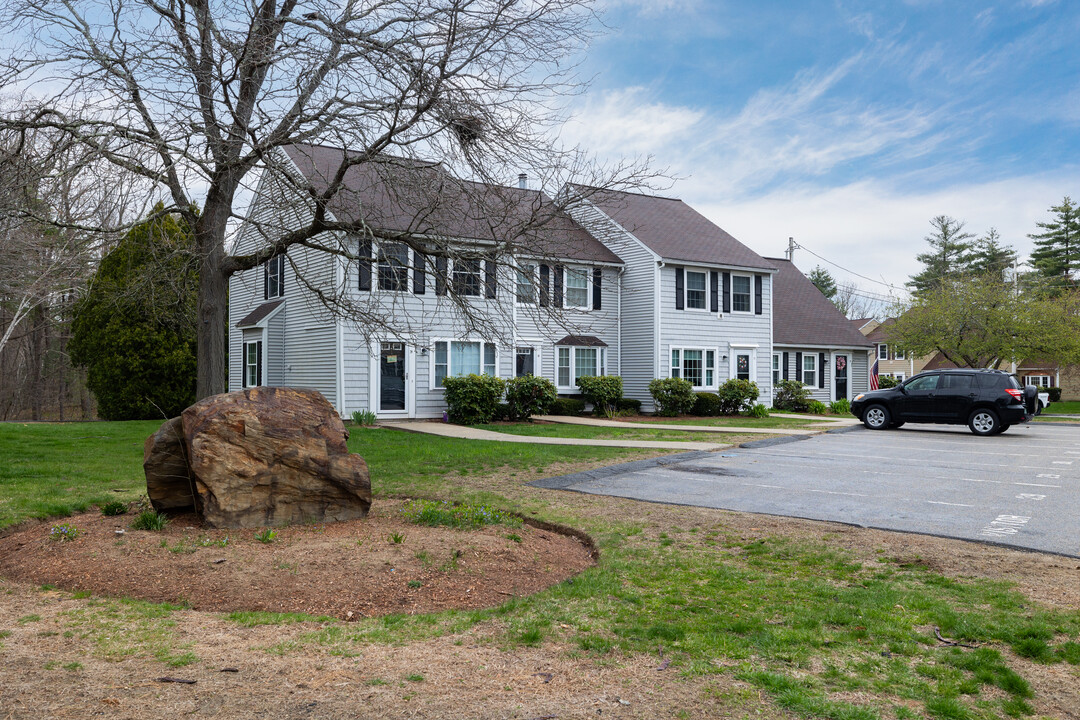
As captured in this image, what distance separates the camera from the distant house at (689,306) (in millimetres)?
27906

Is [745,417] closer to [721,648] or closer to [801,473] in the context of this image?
[801,473]

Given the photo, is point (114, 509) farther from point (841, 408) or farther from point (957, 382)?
point (841, 408)

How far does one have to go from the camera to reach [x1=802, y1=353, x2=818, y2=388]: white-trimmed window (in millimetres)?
34531

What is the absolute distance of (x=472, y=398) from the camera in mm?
22016

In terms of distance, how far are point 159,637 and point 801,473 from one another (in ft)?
33.0

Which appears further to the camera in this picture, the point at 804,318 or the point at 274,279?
the point at 804,318

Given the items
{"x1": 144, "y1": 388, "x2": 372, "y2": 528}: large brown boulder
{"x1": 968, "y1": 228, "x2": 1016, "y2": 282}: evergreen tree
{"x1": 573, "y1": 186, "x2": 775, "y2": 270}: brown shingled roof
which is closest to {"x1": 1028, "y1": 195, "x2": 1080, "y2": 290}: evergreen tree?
{"x1": 968, "y1": 228, "x2": 1016, "y2": 282}: evergreen tree

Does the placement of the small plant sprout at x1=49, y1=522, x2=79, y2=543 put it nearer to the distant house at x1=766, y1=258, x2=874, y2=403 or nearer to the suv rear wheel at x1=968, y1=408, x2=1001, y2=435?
the suv rear wheel at x1=968, y1=408, x2=1001, y2=435

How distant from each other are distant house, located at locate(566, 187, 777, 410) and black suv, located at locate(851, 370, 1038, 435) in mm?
7390

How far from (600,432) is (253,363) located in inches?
489

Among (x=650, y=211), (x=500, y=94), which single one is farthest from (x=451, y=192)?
(x=650, y=211)

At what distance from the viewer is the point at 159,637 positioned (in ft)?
15.3

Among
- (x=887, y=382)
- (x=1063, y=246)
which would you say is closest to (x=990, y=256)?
(x=1063, y=246)

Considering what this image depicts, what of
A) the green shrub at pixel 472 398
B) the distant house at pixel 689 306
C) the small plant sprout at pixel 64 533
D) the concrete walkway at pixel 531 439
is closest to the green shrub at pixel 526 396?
the green shrub at pixel 472 398
